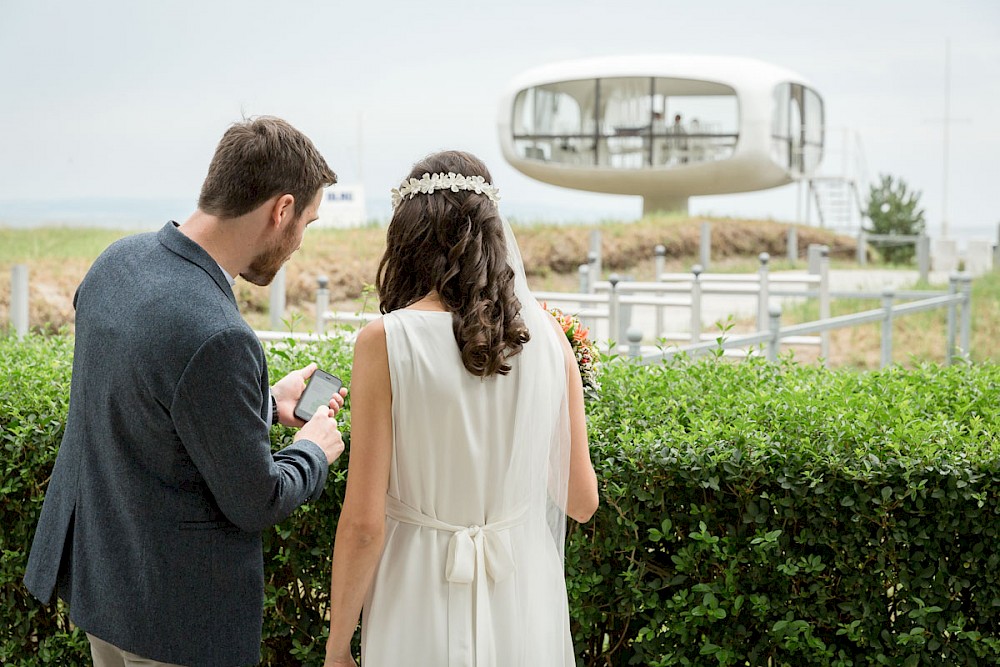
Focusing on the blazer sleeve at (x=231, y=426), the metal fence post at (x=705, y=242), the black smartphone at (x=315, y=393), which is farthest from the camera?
the metal fence post at (x=705, y=242)

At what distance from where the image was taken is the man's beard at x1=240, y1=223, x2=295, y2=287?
221cm

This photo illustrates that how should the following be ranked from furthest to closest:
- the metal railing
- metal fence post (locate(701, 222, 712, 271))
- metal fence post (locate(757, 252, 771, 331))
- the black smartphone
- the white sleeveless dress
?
metal fence post (locate(701, 222, 712, 271)) < metal fence post (locate(757, 252, 771, 331)) < the metal railing < the black smartphone < the white sleeveless dress

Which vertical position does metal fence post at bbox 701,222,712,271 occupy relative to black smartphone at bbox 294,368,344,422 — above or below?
above

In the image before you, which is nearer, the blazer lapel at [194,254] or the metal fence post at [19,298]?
the blazer lapel at [194,254]

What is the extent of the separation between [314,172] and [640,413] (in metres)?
1.54

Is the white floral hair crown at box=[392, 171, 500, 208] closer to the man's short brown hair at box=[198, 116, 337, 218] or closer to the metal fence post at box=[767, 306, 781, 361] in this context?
the man's short brown hair at box=[198, 116, 337, 218]

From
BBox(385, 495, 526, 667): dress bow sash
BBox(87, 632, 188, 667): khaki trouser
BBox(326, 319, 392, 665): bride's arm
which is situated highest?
BBox(326, 319, 392, 665): bride's arm

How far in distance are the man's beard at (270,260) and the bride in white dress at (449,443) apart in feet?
0.72

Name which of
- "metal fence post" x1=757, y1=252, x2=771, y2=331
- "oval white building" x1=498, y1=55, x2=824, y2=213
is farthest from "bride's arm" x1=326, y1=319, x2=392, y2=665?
"oval white building" x1=498, y1=55, x2=824, y2=213

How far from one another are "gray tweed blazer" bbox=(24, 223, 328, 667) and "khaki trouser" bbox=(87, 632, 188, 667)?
0.12 ft

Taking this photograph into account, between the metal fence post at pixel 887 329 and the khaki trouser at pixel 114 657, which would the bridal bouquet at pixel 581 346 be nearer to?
the khaki trouser at pixel 114 657

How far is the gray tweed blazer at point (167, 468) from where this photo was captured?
2066 millimetres

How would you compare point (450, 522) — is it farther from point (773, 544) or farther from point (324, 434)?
point (773, 544)

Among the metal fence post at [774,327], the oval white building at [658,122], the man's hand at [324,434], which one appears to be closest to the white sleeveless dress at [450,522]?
the man's hand at [324,434]
